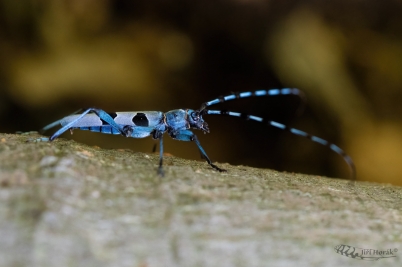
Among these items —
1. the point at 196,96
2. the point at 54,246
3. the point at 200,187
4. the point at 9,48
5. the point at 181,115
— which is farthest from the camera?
the point at 196,96

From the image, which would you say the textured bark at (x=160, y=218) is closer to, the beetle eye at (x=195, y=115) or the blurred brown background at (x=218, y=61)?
the beetle eye at (x=195, y=115)

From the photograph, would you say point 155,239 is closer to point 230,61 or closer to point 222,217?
point 222,217

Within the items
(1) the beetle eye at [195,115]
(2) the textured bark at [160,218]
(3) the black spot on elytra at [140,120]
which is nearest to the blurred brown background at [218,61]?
(3) the black spot on elytra at [140,120]

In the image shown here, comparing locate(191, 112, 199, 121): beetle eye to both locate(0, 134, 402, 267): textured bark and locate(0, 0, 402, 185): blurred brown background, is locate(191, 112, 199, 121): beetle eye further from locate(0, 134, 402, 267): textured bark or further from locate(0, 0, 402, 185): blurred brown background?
locate(0, 0, 402, 185): blurred brown background

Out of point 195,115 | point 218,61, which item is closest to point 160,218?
point 195,115

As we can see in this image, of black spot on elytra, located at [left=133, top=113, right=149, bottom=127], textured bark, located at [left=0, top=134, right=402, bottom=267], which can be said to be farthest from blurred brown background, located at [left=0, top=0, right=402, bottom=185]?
textured bark, located at [left=0, top=134, right=402, bottom=267]

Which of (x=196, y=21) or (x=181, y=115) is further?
(x=196, y=21)

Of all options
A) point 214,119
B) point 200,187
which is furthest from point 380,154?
point 200,187

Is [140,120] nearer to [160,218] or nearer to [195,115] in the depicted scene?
[195,115]
